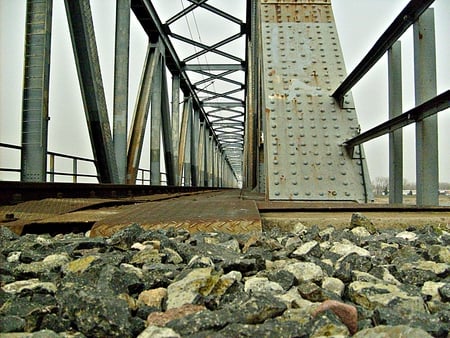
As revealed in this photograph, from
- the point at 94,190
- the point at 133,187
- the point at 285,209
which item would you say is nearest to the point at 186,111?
the point at 133,187

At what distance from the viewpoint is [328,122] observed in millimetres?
3736

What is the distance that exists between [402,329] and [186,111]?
756 inches

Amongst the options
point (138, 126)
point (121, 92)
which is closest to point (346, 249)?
point (121, 92)

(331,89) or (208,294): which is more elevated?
(331,89)

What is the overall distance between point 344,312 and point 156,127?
10298 millimetres

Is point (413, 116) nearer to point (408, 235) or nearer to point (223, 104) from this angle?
point (408, 235)

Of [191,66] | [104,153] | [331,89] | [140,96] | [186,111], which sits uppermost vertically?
[191,66]

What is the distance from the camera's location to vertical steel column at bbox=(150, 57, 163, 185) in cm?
1055

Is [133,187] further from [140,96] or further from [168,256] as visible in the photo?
[168,256]

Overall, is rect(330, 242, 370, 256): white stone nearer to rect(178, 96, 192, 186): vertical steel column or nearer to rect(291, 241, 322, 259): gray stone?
rect(291, 241, 322, 259): gray stone

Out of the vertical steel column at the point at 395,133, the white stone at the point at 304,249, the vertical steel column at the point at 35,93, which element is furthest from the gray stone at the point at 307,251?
the vertical steel column at the point at 35,93

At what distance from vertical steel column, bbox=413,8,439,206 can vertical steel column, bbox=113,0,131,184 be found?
5534 mm

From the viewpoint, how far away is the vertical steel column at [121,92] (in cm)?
727

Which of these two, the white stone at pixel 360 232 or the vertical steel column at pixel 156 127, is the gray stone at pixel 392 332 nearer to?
the white stone at pixel 360 232
